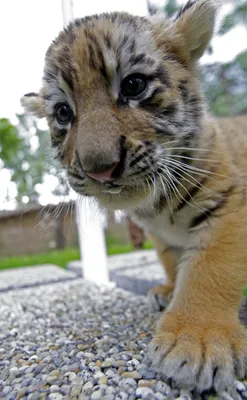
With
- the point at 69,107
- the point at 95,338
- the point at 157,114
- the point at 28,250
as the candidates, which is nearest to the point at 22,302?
the point at 95,338

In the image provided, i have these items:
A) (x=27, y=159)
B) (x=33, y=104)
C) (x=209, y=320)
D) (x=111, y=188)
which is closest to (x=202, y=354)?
(x=209, y=320)

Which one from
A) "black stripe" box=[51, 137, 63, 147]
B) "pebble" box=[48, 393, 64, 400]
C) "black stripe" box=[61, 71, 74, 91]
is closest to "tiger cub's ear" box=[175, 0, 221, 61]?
"black stripe" box=[61, 71, 74, 91]

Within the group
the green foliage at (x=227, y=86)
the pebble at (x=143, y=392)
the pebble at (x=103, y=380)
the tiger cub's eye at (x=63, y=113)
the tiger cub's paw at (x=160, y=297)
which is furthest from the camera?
the green foliage at (x=227, y=86)

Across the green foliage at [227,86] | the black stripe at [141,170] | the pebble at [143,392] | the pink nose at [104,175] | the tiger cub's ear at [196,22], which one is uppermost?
the green foliage at [227,86]

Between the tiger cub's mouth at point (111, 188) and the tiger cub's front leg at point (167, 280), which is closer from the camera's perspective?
the tiger cub's mouth at point (111, 188)

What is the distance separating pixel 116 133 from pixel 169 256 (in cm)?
122

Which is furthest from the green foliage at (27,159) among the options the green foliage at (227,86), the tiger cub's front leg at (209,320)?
the green foliage at (227,86)

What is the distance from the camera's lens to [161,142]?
1661mm

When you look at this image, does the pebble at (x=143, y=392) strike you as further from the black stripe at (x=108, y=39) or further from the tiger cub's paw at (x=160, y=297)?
the black stripe at (x=108, y=39)

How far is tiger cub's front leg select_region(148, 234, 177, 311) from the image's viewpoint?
233cm

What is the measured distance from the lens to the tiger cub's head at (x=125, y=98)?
152 centimetres

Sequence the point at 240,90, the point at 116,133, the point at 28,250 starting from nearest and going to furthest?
the point at 116,133
the point at 240,90
the point at 28,250

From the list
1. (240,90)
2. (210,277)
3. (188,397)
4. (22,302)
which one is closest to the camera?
(188,397)

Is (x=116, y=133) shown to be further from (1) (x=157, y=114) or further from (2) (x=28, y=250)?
(2) (x=28, y=250)
